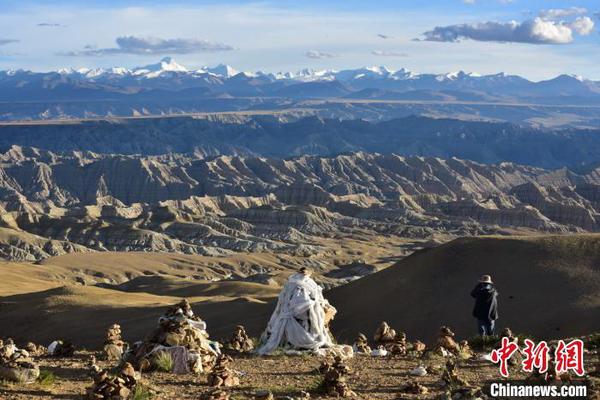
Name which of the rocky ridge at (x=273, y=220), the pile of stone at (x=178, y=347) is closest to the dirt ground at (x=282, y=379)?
the pile of stone at (x=178, y=347)

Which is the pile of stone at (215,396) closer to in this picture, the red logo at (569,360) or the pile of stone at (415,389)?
the pile of stone at (415,389)

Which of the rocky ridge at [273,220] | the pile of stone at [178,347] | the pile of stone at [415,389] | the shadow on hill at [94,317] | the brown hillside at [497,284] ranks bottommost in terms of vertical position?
the rocky ridge at [273,220]

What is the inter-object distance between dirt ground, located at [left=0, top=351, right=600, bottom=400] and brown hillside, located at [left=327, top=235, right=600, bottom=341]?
12.6 meters

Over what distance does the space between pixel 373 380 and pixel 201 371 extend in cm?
286

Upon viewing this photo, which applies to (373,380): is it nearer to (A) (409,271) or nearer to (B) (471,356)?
(B) (471,356)

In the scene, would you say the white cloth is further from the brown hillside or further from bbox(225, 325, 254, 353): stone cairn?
the brown hillside

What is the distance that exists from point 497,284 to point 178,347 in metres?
21.0

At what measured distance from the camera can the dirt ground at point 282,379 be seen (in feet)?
44.3

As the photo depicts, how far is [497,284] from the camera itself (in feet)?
113

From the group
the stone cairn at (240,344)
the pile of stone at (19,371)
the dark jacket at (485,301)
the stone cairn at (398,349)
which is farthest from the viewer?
the dark jacket at (485,301)

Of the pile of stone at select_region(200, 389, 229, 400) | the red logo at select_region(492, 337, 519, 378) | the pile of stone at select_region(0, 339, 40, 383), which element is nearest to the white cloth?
the red logo at select_region(492, 337, 519, 378)

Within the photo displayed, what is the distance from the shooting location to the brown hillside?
30.4m

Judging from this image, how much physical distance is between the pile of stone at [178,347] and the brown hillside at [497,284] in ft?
49.5

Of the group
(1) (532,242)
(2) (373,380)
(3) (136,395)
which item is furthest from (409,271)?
(3) (136,395)
